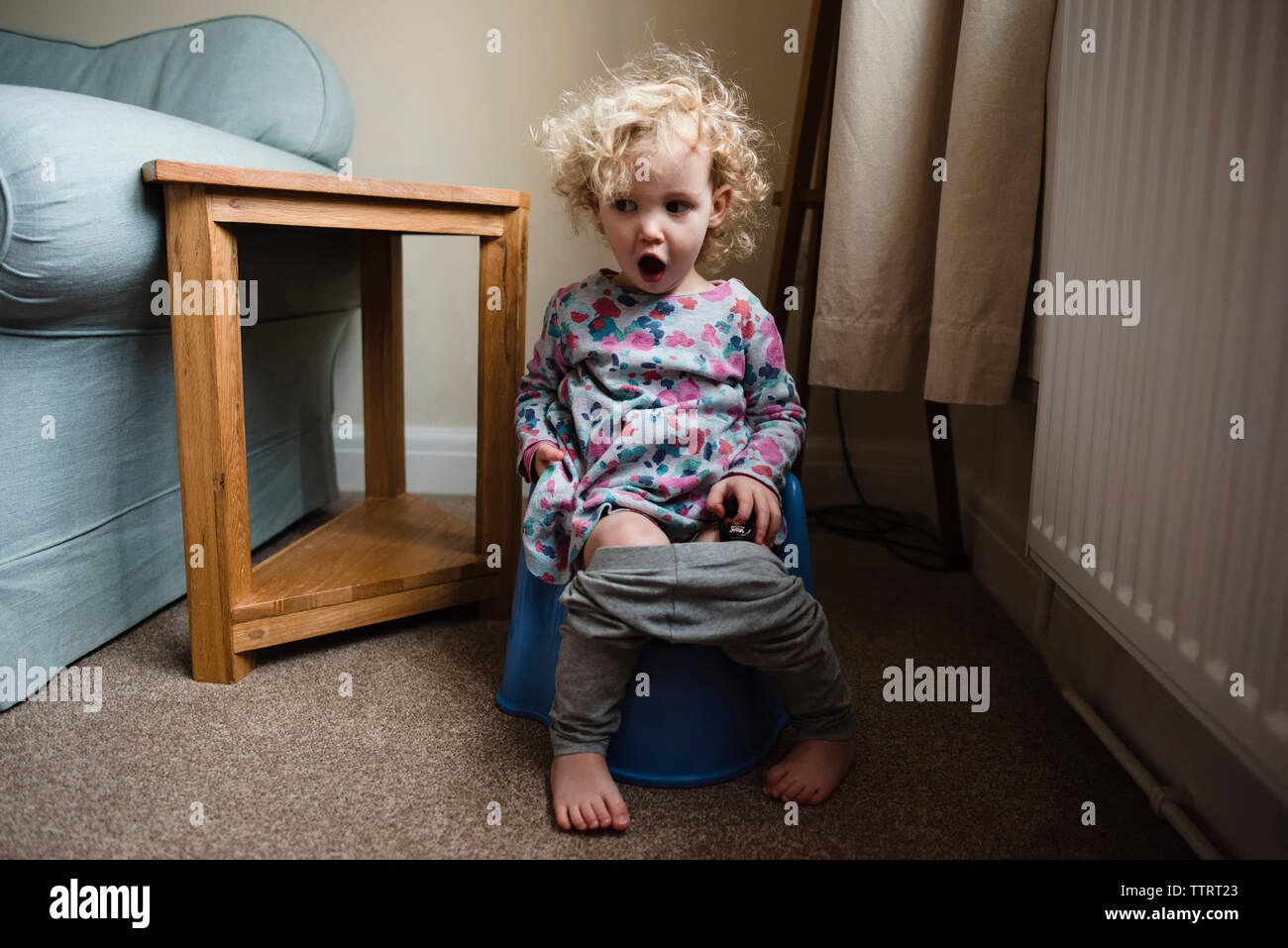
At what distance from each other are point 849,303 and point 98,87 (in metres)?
1.18

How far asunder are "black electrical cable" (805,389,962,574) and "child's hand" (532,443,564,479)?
0.71 metres

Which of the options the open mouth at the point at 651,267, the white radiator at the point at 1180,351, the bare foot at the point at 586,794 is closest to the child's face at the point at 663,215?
the open mouth at the point at 651,267

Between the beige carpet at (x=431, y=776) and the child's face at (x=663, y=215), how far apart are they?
1.55 ft

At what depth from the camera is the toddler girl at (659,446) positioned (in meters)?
0.77

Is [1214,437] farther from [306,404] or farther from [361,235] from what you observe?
[306,404]

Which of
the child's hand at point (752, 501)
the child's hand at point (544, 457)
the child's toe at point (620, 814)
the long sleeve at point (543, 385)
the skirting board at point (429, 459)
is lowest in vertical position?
the child's toe at point (620, 814)

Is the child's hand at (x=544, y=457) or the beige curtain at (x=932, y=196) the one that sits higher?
the beige curtain at (x=932, y=196)

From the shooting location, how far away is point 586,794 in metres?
0.76

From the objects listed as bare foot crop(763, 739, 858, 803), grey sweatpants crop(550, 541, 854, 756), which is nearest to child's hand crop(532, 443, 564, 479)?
→ grey sweatpants crop(550, 541, 854, 756)

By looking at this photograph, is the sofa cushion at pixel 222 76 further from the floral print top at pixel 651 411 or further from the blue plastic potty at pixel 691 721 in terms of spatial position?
the blue plastic potty at pixel 691 721

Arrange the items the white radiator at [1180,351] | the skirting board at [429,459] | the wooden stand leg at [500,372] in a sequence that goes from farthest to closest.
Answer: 1. the skirting board at [429,459]
2. the wooden stand leg at [500,372]
3. the white radiator at [1180,351]

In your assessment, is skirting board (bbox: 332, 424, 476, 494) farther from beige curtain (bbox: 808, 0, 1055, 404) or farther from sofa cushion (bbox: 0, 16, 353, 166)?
beige curtain (bbox: 808, 0, 1055, 404)
